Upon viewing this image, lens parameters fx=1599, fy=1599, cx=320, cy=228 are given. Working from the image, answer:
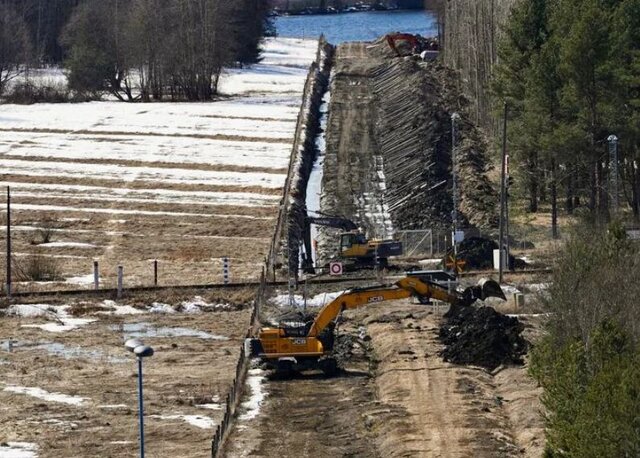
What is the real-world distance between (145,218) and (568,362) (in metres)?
37.7

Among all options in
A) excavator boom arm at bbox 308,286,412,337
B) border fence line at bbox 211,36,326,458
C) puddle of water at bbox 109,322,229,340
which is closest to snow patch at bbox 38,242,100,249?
border fence line at bbox 211,36,326,458

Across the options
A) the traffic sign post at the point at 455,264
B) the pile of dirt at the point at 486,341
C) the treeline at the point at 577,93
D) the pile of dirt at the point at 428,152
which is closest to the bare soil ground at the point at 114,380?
the pile of dirt at the point at 486,341

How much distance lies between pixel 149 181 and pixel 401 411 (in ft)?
128

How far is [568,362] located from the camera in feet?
77.2

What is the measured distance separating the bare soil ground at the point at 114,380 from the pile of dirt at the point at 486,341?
200 inches

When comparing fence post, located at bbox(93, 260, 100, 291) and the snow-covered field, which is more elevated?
fence post, located at bbox(93, 260, 100, 291)

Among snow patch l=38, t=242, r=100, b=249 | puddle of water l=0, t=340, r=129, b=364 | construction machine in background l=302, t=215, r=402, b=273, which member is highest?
construction machine in background l=302, t=215, r=402, b=273

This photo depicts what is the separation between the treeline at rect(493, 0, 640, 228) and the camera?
50562mm

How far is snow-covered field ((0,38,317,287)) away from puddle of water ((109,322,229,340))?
6.22 meters

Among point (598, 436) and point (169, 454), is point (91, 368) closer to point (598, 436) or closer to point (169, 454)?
point (169, 454)

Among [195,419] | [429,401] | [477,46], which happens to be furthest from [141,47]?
[429,401]

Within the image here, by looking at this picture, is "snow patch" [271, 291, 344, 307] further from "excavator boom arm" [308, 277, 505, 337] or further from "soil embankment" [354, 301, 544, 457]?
"excavator boom arm" [308, 277, 505, 337]

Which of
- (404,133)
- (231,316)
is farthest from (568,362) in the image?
(404,133)

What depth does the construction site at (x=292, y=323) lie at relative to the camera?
1166 inches
